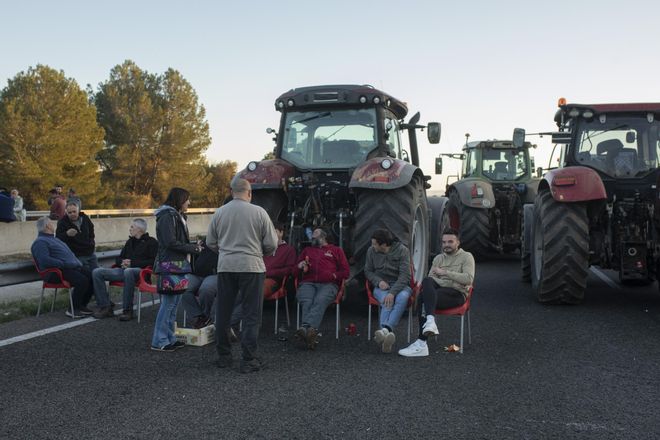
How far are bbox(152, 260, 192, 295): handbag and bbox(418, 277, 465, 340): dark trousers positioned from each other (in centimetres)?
225

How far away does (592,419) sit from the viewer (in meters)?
4.20

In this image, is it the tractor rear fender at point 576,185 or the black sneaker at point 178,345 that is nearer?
the black sneaker at point 178,345

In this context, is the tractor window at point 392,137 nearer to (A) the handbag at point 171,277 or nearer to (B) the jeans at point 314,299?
(B) the jeans at point 314,299

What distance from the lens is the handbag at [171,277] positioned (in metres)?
6.21

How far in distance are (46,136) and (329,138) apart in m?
37.5

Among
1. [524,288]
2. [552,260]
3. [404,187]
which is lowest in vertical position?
[524,288]

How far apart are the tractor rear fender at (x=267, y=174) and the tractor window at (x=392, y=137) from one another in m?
1.30

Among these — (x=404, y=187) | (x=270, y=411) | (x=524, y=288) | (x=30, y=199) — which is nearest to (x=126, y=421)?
(x=270, y=411)

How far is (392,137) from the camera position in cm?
885

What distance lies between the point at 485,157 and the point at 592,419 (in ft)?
39.2

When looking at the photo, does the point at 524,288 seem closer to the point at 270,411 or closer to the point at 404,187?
the point at 404,187

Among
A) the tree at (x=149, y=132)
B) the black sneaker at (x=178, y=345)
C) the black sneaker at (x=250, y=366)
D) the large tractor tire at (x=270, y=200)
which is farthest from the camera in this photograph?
the tree at (x=149, y=132)

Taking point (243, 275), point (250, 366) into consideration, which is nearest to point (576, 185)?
point (243, 275)

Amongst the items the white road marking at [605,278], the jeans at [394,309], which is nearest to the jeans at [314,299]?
the jeans at [394,309]
